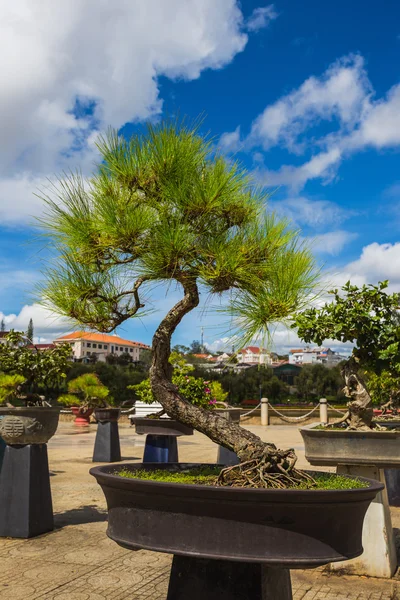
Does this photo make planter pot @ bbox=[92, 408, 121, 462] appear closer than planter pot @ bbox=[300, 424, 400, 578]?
No

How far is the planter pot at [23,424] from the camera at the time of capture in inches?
166

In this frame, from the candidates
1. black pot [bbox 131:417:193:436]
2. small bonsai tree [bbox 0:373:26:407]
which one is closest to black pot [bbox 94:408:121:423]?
black pot [bbox 131:417:193:436]

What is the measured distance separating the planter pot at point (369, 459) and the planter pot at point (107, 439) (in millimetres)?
5510

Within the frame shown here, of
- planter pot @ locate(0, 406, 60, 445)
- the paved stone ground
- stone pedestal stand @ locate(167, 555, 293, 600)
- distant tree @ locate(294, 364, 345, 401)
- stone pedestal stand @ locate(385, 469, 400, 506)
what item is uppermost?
distant tree @ locate(294, 364, 345, 401)

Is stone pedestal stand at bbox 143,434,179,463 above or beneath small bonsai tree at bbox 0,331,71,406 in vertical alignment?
beneath

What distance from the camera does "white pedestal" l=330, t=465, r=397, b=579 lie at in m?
3.50

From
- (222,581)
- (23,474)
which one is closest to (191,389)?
(23,474)

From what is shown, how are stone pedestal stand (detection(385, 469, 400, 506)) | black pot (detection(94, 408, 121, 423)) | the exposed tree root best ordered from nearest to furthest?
the exposed tree root, stone pedestal stand (detection(385, 469, 400, 506)), black pot (detection(94, 408, 121, 423))

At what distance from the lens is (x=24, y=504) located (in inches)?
166

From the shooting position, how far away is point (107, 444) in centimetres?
867

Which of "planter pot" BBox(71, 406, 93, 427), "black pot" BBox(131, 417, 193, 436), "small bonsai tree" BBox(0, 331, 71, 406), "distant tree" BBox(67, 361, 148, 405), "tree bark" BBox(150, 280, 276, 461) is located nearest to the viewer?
"tree bark" BBox(150, 280, 276, 461)

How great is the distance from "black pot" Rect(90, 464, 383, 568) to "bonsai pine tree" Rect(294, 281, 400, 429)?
1996mm

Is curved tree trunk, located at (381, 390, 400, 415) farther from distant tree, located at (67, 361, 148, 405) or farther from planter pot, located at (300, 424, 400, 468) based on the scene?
distant tree, located at (67, 361, 148, 405)

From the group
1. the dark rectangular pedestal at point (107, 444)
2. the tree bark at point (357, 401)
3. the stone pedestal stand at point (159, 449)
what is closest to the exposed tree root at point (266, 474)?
the tree bark at point (357, 401)
